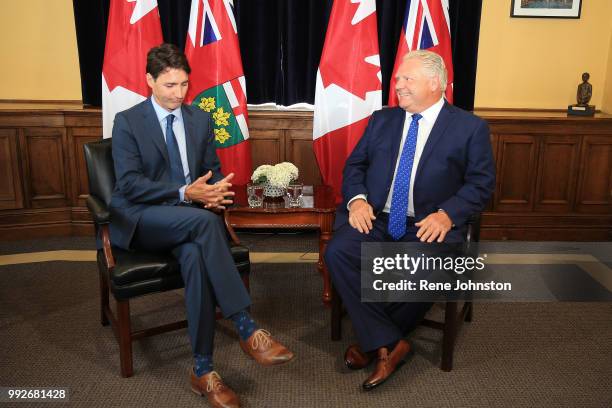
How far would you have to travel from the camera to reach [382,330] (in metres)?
2.49

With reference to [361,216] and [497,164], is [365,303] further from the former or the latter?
[497,164]

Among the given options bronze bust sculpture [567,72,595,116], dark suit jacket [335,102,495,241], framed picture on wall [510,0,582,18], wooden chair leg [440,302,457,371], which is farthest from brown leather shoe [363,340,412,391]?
framed picture on wall [510,0,582,18]

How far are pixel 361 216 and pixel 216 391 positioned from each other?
97 centimetres

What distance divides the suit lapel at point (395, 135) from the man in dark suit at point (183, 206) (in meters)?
0.75

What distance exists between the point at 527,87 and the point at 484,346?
2.47 metres

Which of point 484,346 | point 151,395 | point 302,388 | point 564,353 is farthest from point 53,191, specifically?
point 564,353

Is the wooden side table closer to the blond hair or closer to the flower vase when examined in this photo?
the flower vase

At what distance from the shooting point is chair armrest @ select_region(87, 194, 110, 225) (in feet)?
8.05

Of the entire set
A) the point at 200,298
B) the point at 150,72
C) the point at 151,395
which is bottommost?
the point at 151,395

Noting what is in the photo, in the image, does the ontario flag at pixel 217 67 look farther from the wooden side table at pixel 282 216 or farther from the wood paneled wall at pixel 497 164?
the wooden side table at pixel 282 216

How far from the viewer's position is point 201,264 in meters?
2.37

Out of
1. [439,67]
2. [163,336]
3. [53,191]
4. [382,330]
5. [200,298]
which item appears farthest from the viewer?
[53,191]

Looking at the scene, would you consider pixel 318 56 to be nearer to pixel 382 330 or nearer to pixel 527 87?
pixel 527 87

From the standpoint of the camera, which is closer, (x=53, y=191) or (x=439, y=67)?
(x=439, y=67)
